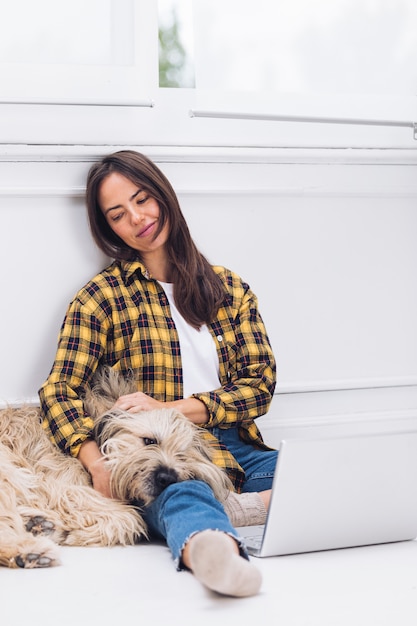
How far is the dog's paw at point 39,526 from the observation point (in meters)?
1.39

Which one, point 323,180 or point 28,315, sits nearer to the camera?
point 28,315

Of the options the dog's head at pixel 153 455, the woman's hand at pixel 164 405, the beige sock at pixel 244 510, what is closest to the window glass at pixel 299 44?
the woman's hand at pixel 164 405

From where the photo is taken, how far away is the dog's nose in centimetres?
143

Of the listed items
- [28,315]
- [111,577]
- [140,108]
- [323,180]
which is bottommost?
[111,577]

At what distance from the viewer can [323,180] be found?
2.16 meters

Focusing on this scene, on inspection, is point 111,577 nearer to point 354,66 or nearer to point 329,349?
point 329,349

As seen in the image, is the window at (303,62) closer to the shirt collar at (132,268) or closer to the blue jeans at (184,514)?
the shirt collar at (132,268)

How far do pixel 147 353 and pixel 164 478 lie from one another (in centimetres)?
42

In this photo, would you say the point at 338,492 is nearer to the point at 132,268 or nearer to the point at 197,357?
the point at 197,357

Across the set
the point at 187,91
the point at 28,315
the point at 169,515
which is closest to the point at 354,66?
the point at 187,91

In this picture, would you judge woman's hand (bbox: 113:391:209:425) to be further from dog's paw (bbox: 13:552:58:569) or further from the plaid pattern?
dog's paw (bbox: 13:552:58:569)

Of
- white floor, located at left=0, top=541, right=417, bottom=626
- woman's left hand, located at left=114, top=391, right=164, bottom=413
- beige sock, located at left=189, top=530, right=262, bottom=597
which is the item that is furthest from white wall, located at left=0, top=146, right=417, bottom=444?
beige sock, located at left=189, top=530, right=262, bottom=597

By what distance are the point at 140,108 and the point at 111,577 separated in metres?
1.23

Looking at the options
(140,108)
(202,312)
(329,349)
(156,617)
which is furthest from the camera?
(329,349)
